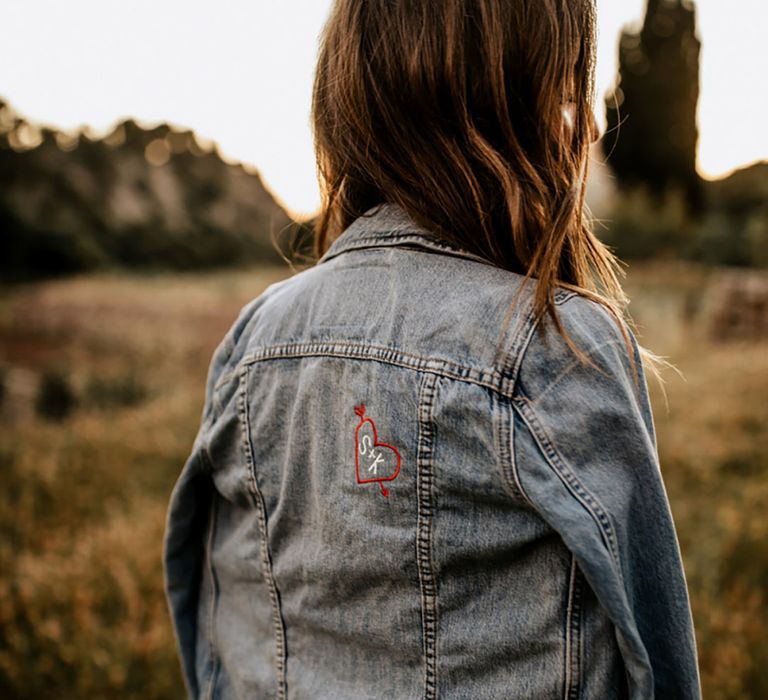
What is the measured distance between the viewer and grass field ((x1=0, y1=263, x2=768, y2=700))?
273 centimetres

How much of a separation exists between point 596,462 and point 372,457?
1.11 feet

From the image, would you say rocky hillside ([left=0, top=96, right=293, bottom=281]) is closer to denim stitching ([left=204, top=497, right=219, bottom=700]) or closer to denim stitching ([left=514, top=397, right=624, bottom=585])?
denim stitching ([left=204, top=497, right=219, bottom=700])

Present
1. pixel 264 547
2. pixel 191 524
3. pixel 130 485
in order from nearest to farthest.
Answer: pixel 264 547, pixel 191 524, pixel 130 485

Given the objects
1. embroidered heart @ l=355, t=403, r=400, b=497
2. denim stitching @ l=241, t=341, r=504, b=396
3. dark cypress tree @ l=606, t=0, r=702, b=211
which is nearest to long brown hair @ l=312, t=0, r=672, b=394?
denim stitching @ l=241, t=341, r=504, b=396

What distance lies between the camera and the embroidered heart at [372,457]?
1062 mm

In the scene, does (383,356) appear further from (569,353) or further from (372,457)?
(569,353)

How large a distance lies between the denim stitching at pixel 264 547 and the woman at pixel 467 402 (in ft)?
0.15

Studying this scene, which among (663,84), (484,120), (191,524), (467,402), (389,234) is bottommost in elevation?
(191,524)

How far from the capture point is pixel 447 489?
1.02 meters

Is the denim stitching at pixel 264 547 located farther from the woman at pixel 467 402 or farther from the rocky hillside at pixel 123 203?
the rocky hillside at pixel 123 203

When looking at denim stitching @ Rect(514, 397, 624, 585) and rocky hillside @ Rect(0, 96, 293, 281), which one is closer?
denim stitching @ Rect(514, 397, 624, 585)

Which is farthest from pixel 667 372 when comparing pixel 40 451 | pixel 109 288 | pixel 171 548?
pixel 109 288

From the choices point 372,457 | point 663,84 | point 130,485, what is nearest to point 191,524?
point 372,457

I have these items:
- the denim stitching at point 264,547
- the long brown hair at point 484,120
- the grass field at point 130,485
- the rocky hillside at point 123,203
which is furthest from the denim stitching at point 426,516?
the rocky hillside at point 123,203
